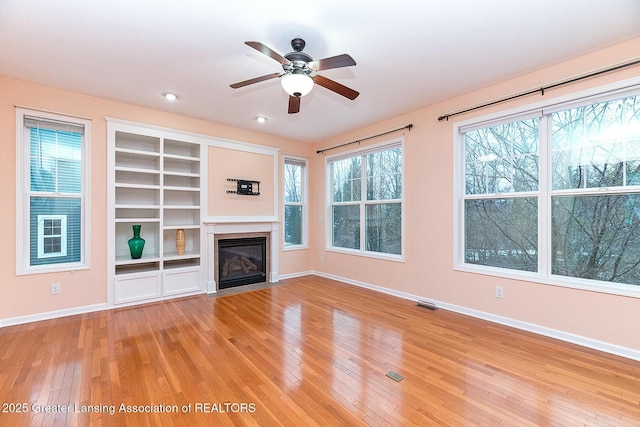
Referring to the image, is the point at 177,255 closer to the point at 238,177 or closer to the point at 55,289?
the point at 55,289

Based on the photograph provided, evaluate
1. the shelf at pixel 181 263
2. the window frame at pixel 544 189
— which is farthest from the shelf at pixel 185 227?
the window frame at pixel 544 189

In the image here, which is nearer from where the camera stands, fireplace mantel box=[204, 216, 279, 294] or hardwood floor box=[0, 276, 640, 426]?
hardwood floor box=[0, 276, 640, 426]

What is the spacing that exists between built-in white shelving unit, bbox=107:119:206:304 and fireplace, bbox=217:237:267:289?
1.22 ft

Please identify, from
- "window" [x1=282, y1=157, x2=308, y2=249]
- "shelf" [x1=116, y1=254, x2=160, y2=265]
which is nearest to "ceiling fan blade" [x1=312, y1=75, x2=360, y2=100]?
"window" [x1=282, y1=157, x2=308, y2=249]

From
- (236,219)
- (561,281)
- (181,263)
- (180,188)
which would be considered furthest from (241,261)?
(561,281)

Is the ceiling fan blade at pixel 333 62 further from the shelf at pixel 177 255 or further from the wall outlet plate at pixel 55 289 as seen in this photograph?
the wall outlet plate at pixel 55 289

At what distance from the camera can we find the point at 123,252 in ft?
13.9

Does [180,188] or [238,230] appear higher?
[180,188]

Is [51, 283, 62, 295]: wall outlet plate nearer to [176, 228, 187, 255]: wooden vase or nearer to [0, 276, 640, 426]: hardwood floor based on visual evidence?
[0, 276, 640, 426]: hardwood floor

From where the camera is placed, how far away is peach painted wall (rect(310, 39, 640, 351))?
2.58 metres

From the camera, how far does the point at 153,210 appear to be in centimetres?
443

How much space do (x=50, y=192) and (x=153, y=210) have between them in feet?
3.94

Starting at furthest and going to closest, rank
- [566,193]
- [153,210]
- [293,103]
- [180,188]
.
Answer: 1. [153,210]
2. [180,188]
3. [566,193]
4. [293,103]

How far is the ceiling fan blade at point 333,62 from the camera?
212cm
